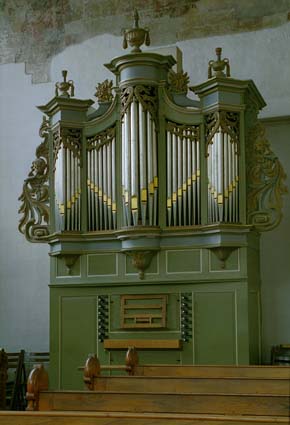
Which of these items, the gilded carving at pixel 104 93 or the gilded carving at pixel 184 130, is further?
the gilded carving at pixel 104 93

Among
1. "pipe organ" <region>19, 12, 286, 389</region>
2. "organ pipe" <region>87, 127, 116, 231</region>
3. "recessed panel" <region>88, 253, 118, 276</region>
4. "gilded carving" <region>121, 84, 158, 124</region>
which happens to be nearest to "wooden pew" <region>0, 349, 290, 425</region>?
"pipe organ" <region>19, 12, 286, 389</region>

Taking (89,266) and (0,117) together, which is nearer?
(89,266)

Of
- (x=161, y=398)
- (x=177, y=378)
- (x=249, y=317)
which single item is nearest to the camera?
(x=161, y=398)

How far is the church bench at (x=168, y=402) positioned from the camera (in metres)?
6.09

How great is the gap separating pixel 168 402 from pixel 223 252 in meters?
4.45

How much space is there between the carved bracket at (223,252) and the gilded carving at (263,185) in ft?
1.60

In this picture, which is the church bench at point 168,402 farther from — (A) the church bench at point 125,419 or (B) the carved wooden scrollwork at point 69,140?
(B) the carved wooden scrollwork at point 69,140

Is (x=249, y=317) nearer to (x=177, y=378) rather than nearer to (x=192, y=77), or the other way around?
(x=177, y=378)

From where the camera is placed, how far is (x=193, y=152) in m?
10.9

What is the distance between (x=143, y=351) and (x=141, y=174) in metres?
2.40

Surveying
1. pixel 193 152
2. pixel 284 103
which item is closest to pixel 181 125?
pixel 193 152

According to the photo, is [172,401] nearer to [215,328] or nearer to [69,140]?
[215,328]

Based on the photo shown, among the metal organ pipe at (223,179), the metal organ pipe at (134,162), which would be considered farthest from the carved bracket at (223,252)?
the metal organ pipe at (134,162)

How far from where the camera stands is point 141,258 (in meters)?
10.9
